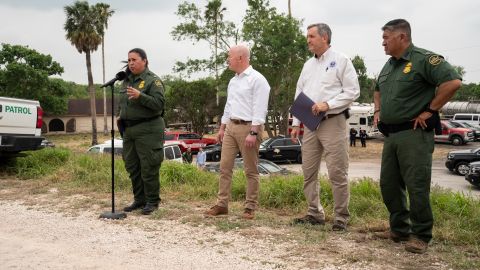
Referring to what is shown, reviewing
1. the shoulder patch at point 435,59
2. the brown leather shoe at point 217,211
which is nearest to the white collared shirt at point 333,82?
the shoulder patch at point 435,59

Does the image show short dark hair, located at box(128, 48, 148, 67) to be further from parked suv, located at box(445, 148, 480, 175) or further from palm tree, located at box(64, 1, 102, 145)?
palm tree, located at box(64, 1, 102, 145)

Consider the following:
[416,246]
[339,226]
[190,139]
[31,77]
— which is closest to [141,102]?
[339,226]

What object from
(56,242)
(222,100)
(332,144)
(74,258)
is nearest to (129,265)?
(74,258)

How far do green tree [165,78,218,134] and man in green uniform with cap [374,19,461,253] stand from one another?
34.1m

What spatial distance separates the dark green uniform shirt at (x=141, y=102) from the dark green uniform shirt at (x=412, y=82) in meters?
2.48

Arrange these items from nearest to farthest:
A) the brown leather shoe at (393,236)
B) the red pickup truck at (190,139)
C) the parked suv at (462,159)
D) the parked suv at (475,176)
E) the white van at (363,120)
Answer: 1. the brown leather shoe at (393,236)
2. the parked suv at (475,176)
3. the parked suv at (462,159)
4. the red pickup truck at (190,139)
5. the white van at (363,120)

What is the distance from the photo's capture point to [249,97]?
4.89 meters

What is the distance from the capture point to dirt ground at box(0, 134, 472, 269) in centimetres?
344

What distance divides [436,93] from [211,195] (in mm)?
3449

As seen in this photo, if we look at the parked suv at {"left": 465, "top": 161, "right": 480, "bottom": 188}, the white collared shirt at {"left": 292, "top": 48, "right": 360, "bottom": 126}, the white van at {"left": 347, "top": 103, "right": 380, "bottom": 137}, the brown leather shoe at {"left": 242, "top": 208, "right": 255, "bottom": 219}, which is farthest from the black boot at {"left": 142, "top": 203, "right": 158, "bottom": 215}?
the white van at {"left": 347, "top": 103, "right": 380, "bottom": 137}

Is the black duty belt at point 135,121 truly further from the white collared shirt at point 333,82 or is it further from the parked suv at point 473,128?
the parked suv at point 473,128

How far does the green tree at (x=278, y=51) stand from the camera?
96.9 ft

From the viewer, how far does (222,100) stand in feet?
135

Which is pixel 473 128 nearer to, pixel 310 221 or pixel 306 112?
pixel 310 221
